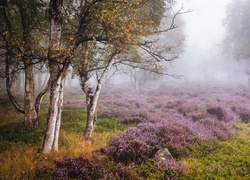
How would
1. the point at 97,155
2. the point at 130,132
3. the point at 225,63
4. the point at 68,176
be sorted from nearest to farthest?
the point at 68,176
the point at 97,155
the point at 130,132
the point at 225,63

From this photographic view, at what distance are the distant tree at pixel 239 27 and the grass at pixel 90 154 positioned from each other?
72.1 ft

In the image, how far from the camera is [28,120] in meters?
9.32

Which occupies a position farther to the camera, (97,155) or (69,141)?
(69,141)

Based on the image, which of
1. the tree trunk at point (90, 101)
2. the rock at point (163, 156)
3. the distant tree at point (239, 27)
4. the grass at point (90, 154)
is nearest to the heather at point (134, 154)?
the grass at point (90, 154)

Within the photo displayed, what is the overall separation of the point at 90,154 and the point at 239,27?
33709mm

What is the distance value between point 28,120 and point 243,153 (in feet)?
33.4

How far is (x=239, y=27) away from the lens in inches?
1148

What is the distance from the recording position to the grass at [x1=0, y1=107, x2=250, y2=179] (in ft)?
16.3

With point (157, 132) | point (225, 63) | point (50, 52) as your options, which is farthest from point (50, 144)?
point (225, 63)

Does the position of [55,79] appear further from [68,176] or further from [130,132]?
[130,132]

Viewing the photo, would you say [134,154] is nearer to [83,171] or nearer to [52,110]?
[83,171]

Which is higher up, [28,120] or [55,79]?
[55,79]

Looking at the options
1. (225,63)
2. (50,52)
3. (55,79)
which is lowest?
(55,79)

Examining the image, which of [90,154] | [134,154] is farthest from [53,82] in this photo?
[134,154]
